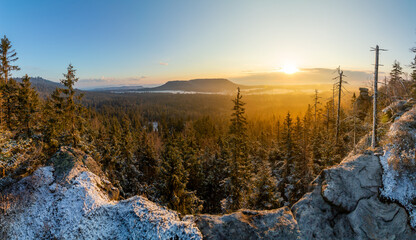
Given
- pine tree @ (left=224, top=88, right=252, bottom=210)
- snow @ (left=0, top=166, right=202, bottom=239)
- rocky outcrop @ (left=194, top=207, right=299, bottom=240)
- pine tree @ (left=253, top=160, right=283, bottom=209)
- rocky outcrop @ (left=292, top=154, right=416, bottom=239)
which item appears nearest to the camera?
snow @ (left=0, top=166, right=202, bottom=239)

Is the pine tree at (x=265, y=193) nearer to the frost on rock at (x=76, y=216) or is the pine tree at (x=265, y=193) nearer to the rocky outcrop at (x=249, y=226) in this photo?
the rocky outcrop at (x=249, y=226)

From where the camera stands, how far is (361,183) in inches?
381

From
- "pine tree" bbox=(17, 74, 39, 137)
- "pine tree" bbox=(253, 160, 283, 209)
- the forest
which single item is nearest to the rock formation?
the forest

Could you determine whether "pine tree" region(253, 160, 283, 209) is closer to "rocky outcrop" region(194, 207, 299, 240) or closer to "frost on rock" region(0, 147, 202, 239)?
"rocky outcrop" region(194, 207, 299, 240)

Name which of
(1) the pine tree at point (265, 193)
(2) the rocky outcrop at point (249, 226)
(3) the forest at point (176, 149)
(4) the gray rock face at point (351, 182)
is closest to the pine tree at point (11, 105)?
(3) the forest at point (176, 149)

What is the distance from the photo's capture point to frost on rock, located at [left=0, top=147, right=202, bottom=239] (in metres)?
7.25

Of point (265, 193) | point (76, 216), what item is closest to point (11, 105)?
point (76, 216)

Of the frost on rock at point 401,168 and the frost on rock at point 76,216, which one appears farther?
Result: the frost on rock at point 401,168

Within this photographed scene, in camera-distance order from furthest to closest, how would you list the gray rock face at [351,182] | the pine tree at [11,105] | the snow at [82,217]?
the pine tree at [11,105], the gray rock face at [351,182], the snow at [82,217]

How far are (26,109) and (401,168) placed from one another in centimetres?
3452

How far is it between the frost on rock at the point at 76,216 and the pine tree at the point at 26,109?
18039 mm

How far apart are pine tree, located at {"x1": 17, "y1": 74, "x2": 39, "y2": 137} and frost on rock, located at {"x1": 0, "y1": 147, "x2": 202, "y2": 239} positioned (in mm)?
18039

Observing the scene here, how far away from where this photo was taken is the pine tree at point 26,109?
21.5 meters

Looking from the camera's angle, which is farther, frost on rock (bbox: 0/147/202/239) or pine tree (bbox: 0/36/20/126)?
pine tree (bbox: 0/36/20/126)
